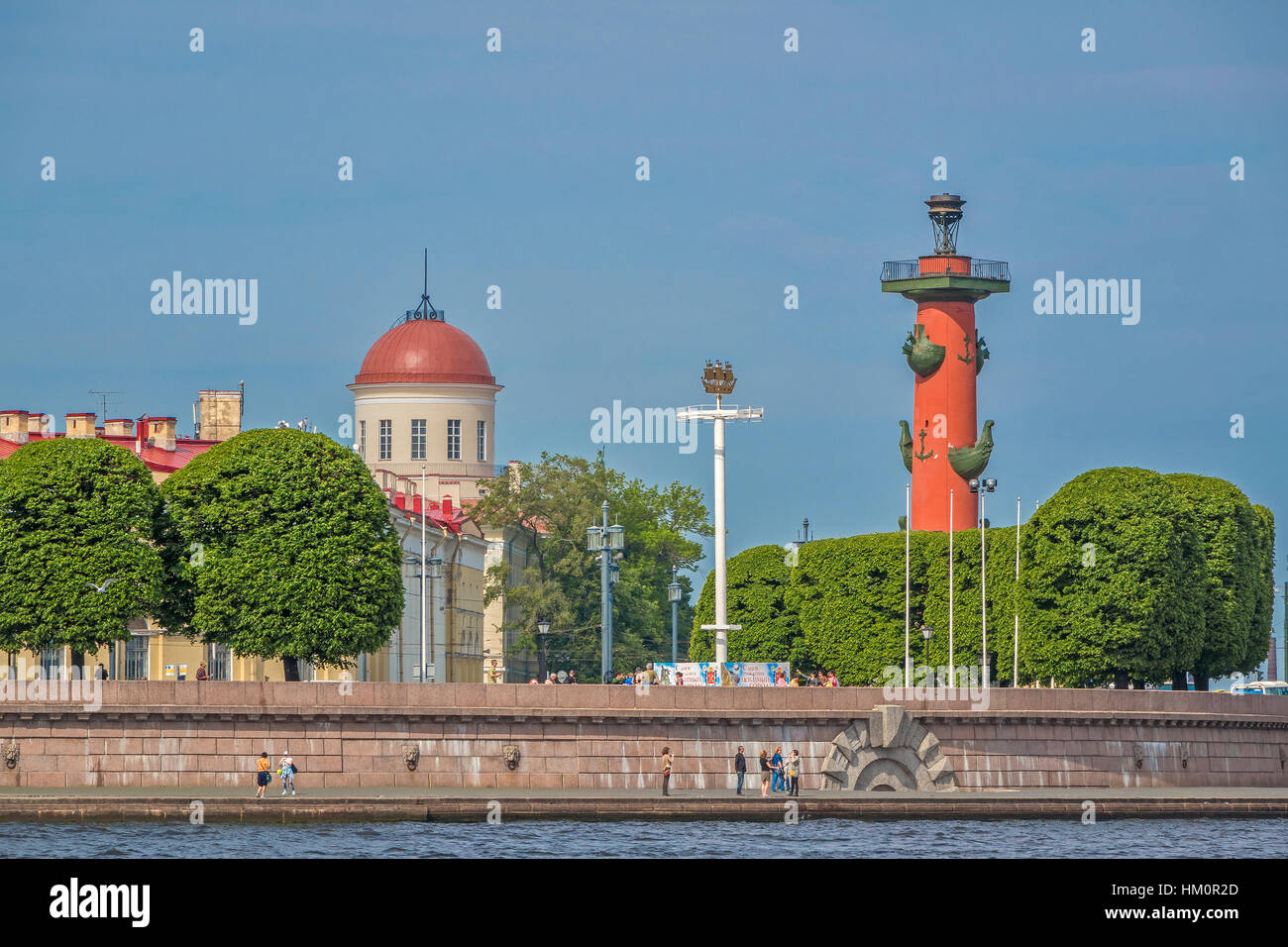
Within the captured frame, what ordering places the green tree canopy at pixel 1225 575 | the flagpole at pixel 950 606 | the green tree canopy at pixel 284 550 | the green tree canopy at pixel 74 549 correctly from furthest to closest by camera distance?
the green tree canopy at pixel 1225 575, the flagpole at pixel 950 606, the green tree canopy at pixel 284 550, the green tree canopy at pixel 74 549

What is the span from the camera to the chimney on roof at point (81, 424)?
8244 cm

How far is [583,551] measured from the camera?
317 ft

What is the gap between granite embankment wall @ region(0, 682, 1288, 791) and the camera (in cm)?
5394

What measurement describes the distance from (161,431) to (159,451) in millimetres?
3078

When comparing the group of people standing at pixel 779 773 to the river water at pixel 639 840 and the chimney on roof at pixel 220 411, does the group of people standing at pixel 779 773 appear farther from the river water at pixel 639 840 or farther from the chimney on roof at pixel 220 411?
the chimney on roof at pixel 220 411

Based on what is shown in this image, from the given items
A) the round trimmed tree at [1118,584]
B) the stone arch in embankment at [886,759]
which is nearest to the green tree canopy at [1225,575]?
the round trimmed tree at [1118,584]

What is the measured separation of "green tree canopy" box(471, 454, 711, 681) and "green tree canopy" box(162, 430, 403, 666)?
29541 millimetres

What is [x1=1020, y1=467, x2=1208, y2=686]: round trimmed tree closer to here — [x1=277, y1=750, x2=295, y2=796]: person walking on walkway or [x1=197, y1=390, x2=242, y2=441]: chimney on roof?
[x1=277, y1=750, x2=295, y2=796]: person walking on walkway

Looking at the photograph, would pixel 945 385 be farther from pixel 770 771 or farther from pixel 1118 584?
pixel 770 771

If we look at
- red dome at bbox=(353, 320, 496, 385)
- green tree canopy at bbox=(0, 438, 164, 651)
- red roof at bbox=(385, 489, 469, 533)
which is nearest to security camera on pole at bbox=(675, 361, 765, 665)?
green tree canopy at bbox=(0, 438, 164, 651)

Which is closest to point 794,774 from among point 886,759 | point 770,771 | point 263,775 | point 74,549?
point 770,771

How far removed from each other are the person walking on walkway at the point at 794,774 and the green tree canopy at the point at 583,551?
3660cm
